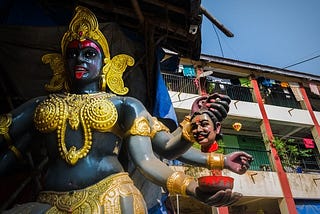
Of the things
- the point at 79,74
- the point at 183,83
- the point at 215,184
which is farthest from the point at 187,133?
the point at 183,83

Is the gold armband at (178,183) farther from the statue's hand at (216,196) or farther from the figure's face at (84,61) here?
the figure's face at (84,61)

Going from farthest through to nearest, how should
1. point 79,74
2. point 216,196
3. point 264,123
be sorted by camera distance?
point 264,123 < point 79,74 < point 216,196

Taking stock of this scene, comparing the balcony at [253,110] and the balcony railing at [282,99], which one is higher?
the balcony railing at [282,99]

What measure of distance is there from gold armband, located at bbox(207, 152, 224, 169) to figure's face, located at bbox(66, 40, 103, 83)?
1.06 metres

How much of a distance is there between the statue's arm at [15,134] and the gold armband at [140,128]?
0.74m

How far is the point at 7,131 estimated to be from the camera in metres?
2.06

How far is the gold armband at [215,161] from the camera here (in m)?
1.99

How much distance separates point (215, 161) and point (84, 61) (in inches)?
48.0

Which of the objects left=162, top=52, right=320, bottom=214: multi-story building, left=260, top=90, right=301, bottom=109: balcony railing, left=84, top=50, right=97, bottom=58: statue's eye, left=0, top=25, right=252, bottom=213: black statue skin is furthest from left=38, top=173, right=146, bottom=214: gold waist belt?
left=260, top=90, right=301, bottom=109: balcony railing

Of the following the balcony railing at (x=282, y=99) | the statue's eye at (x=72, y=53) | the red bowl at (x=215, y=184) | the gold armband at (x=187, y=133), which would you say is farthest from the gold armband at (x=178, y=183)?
the balcony railing at (x=282, y=99)

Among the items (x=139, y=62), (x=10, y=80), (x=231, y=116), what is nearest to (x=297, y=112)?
(x=231, y=116)

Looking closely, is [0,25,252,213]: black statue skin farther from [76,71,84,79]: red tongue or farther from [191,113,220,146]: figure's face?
[191,113,220,146]: figure's face

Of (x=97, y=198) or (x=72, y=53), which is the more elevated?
(x=72, y=53)

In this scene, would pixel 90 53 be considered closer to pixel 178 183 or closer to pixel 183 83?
pixel 178 183
